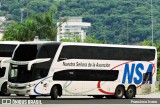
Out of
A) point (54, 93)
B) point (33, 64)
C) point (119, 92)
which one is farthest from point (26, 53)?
point (119, 92)

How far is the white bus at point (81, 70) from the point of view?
40.5 meters

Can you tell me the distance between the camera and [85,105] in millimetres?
35188

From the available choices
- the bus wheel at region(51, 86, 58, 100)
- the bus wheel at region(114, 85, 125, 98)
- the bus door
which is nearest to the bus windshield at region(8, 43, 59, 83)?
the bus wheel at region(51, 86, 58, 100)

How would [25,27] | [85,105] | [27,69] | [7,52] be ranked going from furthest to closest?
[25,27], [7,52], [27,69], [85,105]

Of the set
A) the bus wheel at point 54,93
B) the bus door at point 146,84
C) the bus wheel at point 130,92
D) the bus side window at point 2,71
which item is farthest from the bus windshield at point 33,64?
the bus door at point 146,84

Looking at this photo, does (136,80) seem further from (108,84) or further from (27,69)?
(27,69)

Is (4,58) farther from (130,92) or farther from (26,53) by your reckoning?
(130,92)

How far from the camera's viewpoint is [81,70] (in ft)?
139

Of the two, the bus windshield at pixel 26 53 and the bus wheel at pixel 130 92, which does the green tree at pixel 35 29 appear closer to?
the bus wheel at pixel 130 92

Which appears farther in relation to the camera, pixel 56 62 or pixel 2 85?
pixel 2 85

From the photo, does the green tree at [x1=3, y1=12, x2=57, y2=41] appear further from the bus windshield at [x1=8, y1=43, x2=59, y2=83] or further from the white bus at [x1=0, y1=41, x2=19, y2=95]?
the bus windshield at [x1=8, y1=43, x2=59, y2=83]

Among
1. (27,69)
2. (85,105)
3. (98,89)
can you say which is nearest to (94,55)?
(98,89)

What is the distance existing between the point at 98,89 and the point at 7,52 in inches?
266

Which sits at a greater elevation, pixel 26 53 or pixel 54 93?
pixel 26 53
